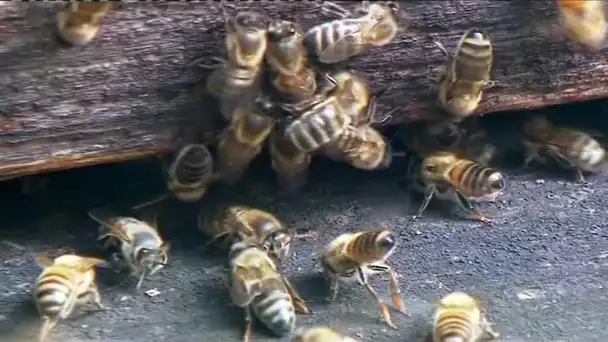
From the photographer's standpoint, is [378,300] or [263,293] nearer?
[263,293]

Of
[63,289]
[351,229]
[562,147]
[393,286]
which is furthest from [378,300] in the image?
[562,147]

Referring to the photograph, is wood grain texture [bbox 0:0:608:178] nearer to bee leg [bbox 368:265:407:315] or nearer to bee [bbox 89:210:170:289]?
bee [bbox 89:210:170:289]

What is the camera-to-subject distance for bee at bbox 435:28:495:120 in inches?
120

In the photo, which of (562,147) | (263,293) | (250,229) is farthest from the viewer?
(562,147)

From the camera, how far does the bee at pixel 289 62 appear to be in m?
2.91

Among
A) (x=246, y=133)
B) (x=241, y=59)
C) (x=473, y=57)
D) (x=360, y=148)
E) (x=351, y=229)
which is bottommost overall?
A: (x=351, y=229)

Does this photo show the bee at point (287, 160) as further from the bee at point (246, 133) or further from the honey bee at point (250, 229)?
the honey bee at point (250, 229)

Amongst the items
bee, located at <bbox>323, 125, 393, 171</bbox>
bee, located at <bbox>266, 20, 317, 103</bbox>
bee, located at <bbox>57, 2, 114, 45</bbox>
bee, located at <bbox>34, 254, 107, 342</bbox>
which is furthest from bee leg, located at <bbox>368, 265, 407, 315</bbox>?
bee, located at <bbox>57, 2, 114, 45</bbox>

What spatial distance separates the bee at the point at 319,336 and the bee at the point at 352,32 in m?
0.79

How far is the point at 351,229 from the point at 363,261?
40 cm

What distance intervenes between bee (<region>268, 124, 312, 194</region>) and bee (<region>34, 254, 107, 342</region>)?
0.62 m

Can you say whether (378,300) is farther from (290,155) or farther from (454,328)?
(290,155)

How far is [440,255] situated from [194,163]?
782 mm

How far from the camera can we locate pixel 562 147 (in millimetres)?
3535
